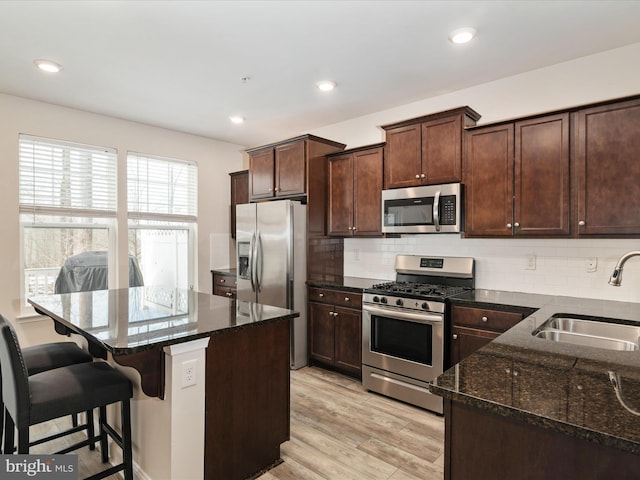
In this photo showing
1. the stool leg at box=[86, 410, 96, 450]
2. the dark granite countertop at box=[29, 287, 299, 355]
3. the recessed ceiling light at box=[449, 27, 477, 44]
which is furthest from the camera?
the recessed ceiling light at box=[449, 27, 477, 44]

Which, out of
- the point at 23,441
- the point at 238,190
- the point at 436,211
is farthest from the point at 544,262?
the point at 238,190

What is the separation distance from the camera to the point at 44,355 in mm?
2188

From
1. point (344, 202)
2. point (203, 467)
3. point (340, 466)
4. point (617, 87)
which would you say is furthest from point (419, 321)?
point (617, 87)

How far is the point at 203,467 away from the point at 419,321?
182 cm

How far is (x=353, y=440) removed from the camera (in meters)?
2.53

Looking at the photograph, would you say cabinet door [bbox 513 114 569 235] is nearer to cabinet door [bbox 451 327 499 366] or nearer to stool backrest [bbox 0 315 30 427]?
cabinet door [bbox 451 327 499 366]

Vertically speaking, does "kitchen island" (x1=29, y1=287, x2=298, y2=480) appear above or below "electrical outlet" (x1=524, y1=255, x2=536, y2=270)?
below

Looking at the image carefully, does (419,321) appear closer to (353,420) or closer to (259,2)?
(353,420)

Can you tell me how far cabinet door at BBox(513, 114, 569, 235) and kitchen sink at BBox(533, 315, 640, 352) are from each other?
2.46 feet

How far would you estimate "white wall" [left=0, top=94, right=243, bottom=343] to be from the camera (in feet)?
11.5

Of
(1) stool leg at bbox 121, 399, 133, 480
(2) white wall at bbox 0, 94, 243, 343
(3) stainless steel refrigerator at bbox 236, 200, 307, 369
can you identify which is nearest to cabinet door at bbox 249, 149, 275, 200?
(3) stainless steel refrigerator at bbox 236, 200, 307, 369

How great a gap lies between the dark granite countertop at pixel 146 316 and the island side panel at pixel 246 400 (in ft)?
0.33

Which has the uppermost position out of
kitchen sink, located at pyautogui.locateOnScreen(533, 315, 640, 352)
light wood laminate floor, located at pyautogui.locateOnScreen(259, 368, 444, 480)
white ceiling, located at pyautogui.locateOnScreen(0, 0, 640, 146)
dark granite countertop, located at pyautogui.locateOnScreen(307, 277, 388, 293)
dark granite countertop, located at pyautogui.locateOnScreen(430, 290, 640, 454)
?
white ceiling, located at pyautogui.locateOnScreen(0, 0, 640, 146)

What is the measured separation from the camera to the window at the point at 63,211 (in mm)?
3660
